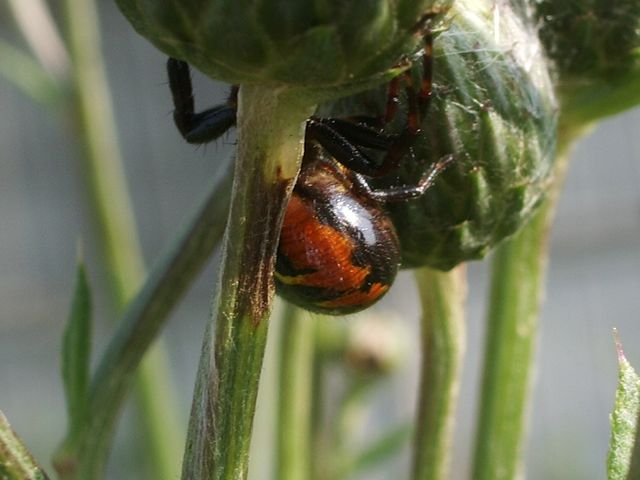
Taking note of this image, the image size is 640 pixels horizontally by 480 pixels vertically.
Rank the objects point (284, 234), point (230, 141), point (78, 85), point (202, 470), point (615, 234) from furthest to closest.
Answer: point (615, 234) → point (78, 85) → point (230, 141) → point (284, 234) → point (202, 470)

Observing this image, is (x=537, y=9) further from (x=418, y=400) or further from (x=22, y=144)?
(x=22, y=144)

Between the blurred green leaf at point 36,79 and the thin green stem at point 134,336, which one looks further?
the blurred green leaf at point 36,79

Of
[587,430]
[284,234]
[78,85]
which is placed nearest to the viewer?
[284,234]

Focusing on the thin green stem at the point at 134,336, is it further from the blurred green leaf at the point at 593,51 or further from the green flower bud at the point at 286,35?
the blurred green leaf at the point at 593,51

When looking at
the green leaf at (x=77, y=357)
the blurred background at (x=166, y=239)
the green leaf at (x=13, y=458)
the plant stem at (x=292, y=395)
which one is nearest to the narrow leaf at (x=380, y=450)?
the plant stem at (x=292, y=395)

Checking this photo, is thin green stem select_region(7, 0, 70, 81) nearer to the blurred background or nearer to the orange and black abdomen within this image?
the orange and black abdomen

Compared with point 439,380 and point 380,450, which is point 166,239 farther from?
point 439,380

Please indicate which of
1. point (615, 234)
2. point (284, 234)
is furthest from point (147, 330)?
point (615, 234)
